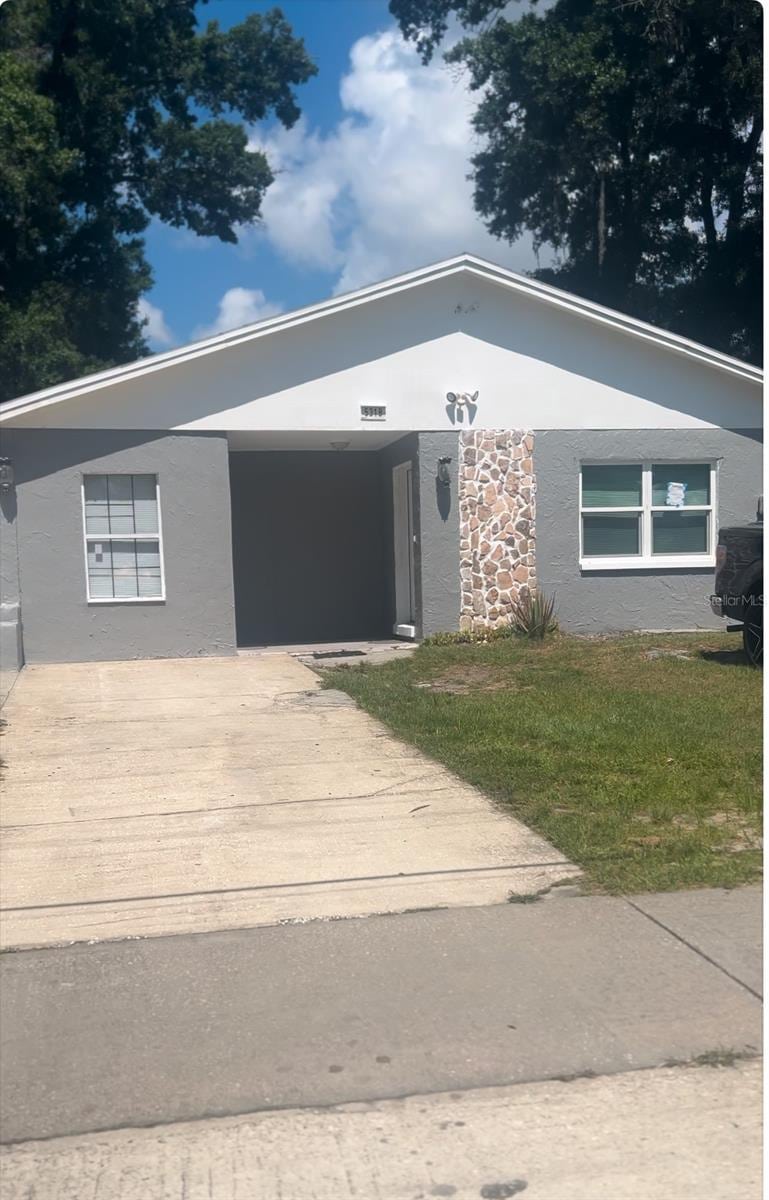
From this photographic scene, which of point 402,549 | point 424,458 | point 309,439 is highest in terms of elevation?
point 309,439

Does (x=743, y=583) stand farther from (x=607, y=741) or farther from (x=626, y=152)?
(x=626, y=152)

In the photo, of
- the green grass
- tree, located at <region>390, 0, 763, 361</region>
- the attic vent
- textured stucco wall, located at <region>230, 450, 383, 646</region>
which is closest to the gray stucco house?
the attic vent

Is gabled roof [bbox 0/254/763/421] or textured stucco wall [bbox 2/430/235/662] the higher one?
gabled roof [bbox 0/254/763/421]

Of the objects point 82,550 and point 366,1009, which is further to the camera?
point 82,550

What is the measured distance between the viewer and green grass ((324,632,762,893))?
6.27 m

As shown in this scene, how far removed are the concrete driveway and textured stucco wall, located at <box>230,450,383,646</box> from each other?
296 inches

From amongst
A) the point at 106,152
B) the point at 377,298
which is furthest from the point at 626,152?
the point at 377,298

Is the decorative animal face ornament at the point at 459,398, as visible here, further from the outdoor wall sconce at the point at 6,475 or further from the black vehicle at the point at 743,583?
the outdoor wall sconce at the point at 6,475

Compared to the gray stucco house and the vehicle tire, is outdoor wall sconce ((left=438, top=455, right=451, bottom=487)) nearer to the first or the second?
the gray stucco house

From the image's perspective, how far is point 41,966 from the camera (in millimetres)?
4914

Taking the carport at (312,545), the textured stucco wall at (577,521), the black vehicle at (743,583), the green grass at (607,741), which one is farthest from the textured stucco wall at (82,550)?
the black vehicle at (743,583)

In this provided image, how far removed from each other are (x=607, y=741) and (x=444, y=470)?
23.9 ft

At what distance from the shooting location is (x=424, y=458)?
15.5 m

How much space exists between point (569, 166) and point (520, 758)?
2180cm
